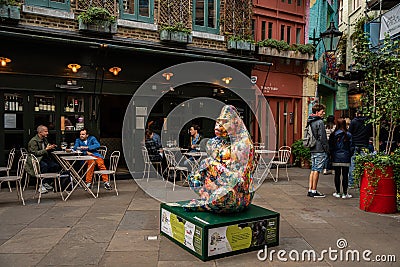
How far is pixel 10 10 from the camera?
743 centimetres

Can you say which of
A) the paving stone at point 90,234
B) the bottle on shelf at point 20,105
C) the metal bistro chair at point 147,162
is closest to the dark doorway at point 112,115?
the metal bistro chair at point 147,162

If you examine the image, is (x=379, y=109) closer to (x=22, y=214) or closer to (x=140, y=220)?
(x=140, y=220)

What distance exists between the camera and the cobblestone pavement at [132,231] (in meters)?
3.91

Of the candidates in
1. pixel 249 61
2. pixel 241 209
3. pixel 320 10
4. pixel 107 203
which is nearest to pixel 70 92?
pixel 107 203

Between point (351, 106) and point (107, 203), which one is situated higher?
point (351, 106)

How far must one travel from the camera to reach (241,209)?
429 centimetres

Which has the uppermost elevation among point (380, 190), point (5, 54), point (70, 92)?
point (5, 54)

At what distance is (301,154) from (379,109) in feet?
18.3

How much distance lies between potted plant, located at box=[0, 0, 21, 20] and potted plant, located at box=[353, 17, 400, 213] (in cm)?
677

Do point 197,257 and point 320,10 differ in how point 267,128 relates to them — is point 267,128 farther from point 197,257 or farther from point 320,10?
point 197,257

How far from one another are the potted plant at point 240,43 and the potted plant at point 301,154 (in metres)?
3.47

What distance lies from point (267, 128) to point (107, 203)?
647 cm

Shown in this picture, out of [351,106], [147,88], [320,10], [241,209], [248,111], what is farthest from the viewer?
[351,106]

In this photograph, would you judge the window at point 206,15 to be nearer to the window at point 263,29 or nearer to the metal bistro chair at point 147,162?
the window at point 263,29
